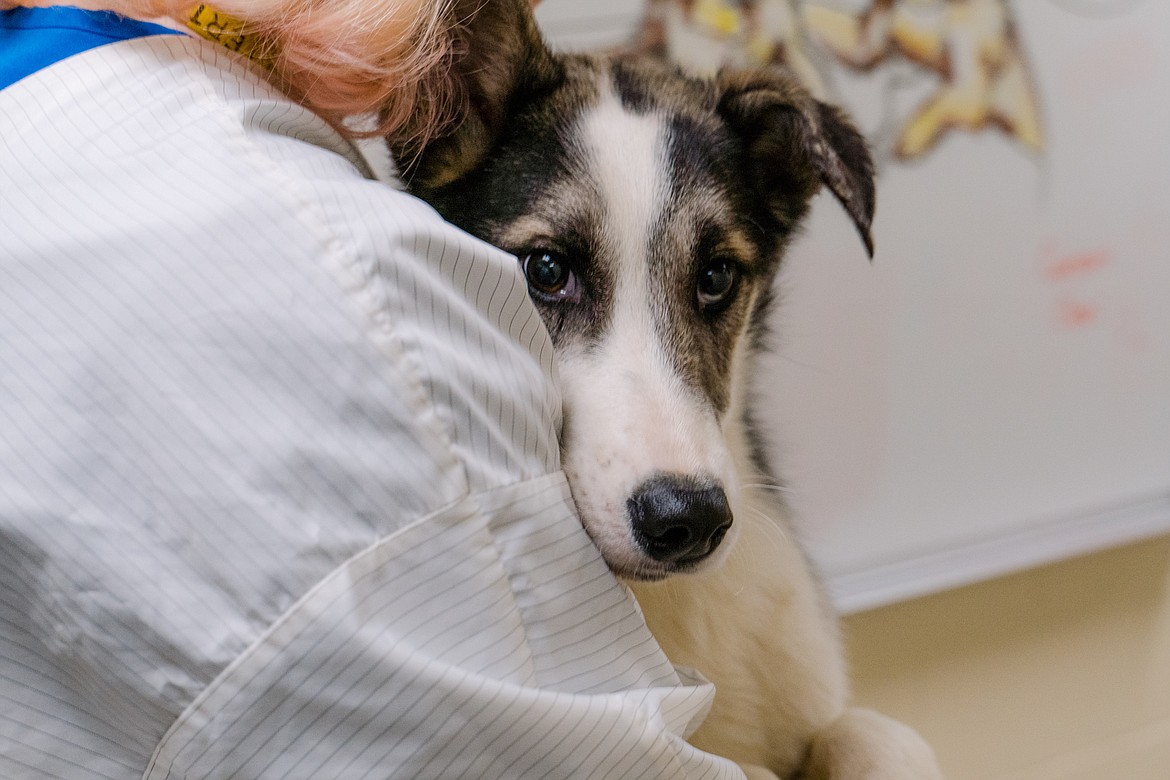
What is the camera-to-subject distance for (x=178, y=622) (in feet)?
1.47

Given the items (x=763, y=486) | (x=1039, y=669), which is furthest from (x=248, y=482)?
(x=1039, y=669)

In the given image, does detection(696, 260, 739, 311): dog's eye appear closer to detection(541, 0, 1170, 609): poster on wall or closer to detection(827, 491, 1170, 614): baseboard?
detection(541, 0, 1170, 609): poster on wall

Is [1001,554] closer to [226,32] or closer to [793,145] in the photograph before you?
[793,145]

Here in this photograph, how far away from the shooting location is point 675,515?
782 mm

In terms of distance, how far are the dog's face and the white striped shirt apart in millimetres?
251

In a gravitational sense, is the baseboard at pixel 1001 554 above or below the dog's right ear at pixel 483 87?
below

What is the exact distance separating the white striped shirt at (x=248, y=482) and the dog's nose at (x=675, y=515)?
0.23 metres

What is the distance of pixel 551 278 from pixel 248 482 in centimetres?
55

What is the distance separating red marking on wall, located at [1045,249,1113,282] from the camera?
1.90m

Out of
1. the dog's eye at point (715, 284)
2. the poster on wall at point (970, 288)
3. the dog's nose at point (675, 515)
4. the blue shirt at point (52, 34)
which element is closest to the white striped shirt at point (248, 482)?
the blue shirt at point (52, 34)

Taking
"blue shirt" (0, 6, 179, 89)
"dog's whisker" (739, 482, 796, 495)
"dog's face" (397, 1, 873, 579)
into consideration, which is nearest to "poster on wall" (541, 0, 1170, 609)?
"dog's whisker" (739, 482, 796, 495)

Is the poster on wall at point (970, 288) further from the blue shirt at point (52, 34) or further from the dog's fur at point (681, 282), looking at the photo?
the blue shirt at point (52, 34)

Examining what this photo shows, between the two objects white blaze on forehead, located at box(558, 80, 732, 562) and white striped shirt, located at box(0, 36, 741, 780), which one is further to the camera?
white blaze on forehead, located at box(558, 80, 732, 562)

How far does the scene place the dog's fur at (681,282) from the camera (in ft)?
2.89
